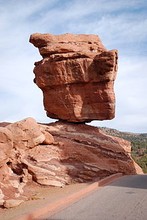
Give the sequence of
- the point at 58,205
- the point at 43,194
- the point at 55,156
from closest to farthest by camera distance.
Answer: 1. the point at 58,205
2. the point at 43,194
3. the point at 55,156

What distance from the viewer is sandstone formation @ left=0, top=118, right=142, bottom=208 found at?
15453 mm

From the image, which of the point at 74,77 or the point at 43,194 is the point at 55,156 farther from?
the point at 74,77

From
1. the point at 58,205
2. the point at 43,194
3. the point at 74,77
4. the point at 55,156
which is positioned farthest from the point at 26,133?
the point at 58,205

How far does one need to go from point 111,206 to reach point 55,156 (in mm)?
8160

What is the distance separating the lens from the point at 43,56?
2302cm

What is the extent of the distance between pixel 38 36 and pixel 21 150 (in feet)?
26.9

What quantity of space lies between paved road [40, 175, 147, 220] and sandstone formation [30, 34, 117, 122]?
8163mm

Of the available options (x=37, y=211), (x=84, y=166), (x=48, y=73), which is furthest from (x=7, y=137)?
(x=48, y=73)

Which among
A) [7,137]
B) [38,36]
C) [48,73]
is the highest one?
[38,36]

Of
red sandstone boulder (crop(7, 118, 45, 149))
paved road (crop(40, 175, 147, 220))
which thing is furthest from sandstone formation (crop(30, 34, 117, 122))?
paved road (crop(40, 175, 147, 220))

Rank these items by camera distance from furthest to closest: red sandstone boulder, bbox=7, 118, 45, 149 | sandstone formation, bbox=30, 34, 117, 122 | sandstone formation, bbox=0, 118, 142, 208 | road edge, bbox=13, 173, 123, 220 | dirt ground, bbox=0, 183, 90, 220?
sandstone formation, bbox=30, 34, 117, 122, red sandstone boulder, bbox=7, 118, 45, 149, sandstone formation, bbox=0, 118, 142, 208, dirt ground, bbox=0, 183, 90, 220, road edge, bbox=13, 173, 123, 220

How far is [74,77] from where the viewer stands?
72.9 feet

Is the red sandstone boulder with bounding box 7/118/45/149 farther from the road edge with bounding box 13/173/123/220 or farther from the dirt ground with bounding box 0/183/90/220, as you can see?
the road edge with bounding box 13/173/123/220

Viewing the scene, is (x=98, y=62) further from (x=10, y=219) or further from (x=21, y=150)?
(x=10, y=219)
